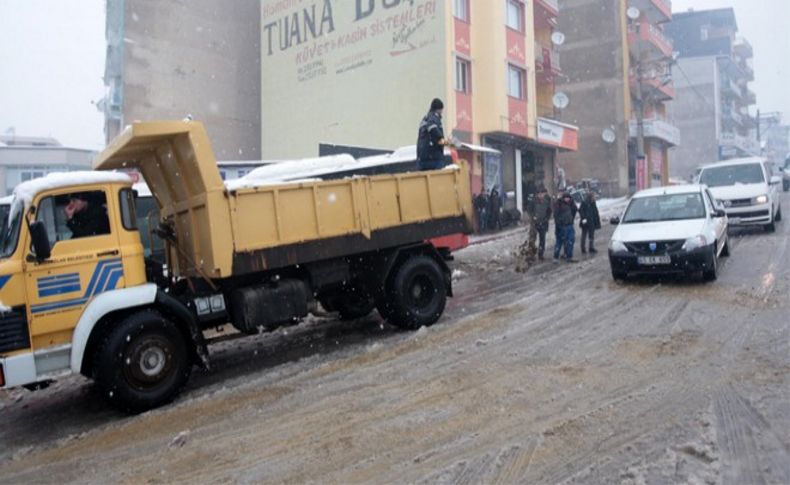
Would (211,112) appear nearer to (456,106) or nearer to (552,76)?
(456,106)

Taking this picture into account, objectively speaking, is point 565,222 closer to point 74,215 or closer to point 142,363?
point 142,363

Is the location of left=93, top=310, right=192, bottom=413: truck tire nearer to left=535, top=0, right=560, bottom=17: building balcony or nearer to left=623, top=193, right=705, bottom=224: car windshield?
left=623, top=193, right=705, bottom=224: car windshield

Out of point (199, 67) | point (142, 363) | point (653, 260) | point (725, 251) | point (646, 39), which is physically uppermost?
point (646, 39)

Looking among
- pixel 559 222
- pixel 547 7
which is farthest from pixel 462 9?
pixel 559 222

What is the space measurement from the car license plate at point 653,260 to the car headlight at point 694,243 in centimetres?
29

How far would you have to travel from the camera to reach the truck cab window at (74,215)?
5121mm

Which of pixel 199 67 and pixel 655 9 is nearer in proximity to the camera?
pixel 199 67

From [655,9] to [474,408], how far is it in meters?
44.3

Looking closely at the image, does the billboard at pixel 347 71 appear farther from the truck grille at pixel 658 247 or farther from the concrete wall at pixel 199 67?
the truck grille at pixel 658 247

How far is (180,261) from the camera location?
621 centimetres

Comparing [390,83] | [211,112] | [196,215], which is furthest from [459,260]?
[211,112]

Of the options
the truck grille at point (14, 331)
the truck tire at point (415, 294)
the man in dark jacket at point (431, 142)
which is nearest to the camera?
the truck grille at point (14, 331)

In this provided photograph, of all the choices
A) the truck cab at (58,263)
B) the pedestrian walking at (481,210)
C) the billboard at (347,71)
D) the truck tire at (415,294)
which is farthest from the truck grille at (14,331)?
the billboard at (347,71)

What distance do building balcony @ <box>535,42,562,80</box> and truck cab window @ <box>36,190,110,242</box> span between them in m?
26.8
